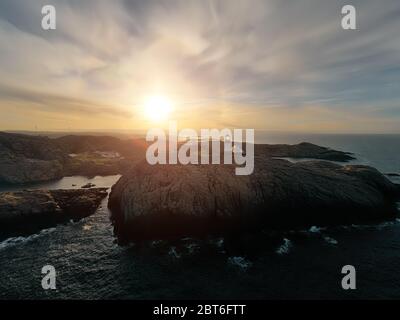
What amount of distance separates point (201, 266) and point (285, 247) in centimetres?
1484

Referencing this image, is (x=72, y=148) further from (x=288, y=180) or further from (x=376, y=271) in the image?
(x=376, y=271)

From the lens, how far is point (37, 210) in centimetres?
5516

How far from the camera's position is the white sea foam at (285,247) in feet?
127

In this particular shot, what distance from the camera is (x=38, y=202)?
57375mm

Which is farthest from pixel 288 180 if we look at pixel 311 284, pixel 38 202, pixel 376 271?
pixel 38 202

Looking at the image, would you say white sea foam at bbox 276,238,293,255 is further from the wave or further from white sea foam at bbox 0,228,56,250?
white sea foam at bbox 0,228,56,250

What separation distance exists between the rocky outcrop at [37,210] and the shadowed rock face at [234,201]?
8.83 metres

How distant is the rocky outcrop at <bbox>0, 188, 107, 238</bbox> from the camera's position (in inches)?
1945

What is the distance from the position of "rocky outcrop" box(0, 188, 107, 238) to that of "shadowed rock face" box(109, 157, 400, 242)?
29.0ft

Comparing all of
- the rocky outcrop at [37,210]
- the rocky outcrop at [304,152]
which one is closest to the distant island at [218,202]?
the rocky outcrop at [37,210]

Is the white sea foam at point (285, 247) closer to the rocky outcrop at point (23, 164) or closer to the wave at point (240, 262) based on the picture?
the wave at point (240, 262)

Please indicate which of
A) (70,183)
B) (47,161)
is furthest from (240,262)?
(47,161)
